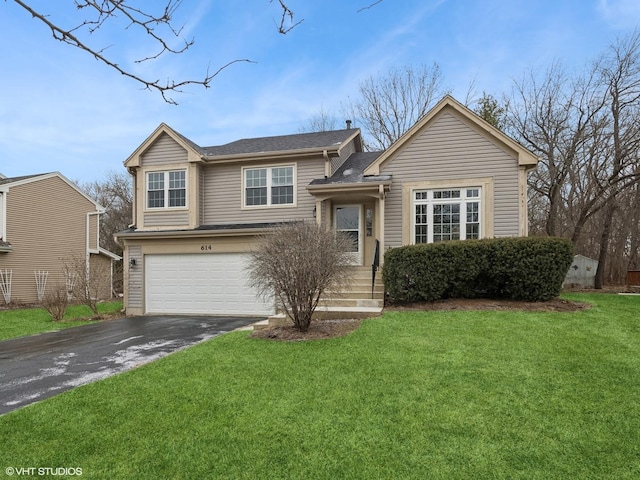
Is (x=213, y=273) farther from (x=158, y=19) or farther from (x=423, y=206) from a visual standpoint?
(x=158, y=19)

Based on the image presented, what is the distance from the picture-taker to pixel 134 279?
13898mm

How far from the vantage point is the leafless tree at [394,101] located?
23652mm

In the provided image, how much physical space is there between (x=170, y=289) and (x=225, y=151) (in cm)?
544

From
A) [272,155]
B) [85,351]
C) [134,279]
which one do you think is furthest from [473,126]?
[134,279]

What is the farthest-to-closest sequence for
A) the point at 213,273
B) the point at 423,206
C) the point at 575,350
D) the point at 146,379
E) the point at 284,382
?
the point at 213,273, the point at 423,206, the point at 575,350, the point at 146,379, the point at 284,382

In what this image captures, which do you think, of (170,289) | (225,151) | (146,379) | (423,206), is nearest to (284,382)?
(146,379)

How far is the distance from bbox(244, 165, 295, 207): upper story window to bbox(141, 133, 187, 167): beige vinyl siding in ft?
8.21

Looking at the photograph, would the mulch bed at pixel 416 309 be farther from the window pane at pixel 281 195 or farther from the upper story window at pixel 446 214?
the window pane at pixel 281 195

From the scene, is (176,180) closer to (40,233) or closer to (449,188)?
(449,188)

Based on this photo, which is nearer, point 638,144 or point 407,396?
point 407,396

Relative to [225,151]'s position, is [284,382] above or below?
below

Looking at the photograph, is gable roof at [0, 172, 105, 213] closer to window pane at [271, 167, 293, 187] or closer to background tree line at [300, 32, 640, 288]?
window pane at [271, 167, 293, 187]

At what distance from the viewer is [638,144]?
1591 centimetres

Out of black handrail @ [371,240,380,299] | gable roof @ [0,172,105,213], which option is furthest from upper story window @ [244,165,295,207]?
gable roof @ [0,172,105,213]
